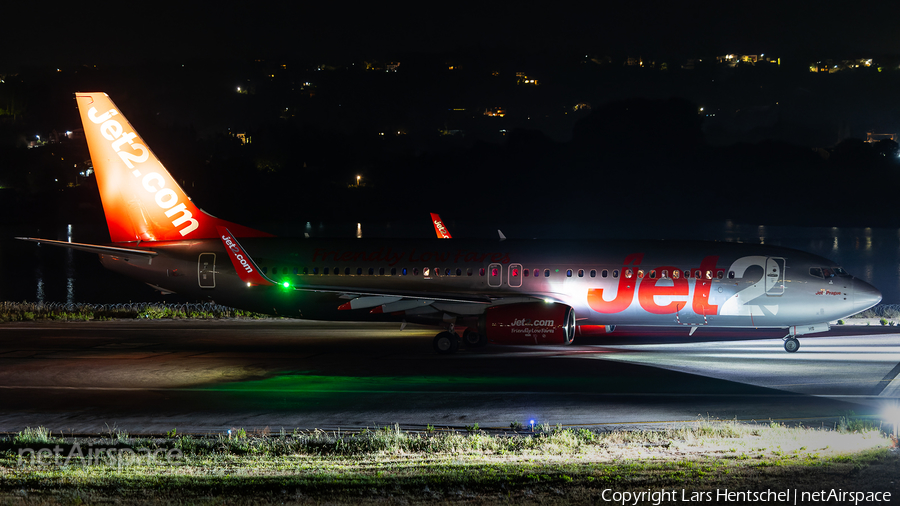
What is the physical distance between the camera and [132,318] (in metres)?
36.4

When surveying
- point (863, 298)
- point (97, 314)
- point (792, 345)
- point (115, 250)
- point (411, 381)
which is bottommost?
point (411, 381)

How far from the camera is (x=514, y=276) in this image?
2634 cm

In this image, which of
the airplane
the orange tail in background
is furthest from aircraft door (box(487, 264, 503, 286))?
the orange tail in background

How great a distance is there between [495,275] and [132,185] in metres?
13.9

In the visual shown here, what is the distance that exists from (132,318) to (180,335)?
25.0 feet

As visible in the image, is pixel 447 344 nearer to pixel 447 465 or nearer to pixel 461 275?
pixel 461 275

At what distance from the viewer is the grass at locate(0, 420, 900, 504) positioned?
10.8 meters

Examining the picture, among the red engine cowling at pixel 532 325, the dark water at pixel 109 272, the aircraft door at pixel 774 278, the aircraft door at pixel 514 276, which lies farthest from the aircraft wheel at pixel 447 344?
the dark water at pixel 109 272


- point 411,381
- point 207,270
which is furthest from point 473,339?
point 207,270

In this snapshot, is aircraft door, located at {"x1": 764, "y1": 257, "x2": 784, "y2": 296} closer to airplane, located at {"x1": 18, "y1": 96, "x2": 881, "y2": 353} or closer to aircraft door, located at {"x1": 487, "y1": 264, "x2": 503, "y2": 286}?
airplane, located at {"x1": 18, "y1": 96, "x2": 881, "y2": 353}

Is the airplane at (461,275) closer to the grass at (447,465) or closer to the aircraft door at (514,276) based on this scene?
the aircraft door at (514,276)

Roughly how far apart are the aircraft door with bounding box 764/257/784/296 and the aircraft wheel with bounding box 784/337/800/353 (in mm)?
1629

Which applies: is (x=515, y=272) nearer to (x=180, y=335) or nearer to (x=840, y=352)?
(x=840, y=352)

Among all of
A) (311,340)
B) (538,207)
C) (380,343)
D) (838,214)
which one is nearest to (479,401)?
(380,343)
